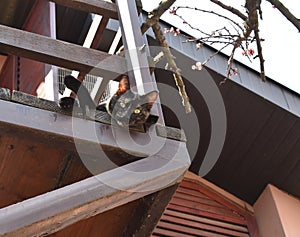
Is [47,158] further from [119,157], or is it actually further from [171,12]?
[171,12]

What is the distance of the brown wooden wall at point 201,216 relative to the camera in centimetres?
489

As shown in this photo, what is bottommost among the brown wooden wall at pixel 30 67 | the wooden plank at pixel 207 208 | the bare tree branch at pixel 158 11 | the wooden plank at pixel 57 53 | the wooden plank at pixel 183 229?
the wooden plank at pixel 183 229

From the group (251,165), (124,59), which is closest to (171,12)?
(124,59)

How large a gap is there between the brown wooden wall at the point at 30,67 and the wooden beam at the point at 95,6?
66cm

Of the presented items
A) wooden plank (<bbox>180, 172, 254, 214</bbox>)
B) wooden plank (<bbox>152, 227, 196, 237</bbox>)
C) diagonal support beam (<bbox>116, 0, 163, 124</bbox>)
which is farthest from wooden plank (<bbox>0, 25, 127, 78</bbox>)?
wooden plank (<bbox>180, 172, 254, 214</bbox>)

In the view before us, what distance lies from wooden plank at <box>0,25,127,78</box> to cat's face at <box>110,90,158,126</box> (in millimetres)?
352

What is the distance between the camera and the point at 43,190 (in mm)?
2637

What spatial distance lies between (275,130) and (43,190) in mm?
3046

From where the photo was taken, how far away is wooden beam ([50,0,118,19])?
3.18 metres

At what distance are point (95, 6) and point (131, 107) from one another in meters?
0.99

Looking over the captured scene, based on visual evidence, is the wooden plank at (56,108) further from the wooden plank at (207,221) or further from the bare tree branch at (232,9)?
the wooden plank at (207,221)

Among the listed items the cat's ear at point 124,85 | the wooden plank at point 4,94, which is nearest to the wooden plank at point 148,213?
the cat's ear at point 124,85

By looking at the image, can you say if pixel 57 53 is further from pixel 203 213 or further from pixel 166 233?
pixel 203 213

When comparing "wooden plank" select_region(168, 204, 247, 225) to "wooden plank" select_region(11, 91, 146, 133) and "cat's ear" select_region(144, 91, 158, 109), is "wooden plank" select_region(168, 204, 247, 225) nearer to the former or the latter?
"wooden plank" select_region(11, 91, 146, 133)
